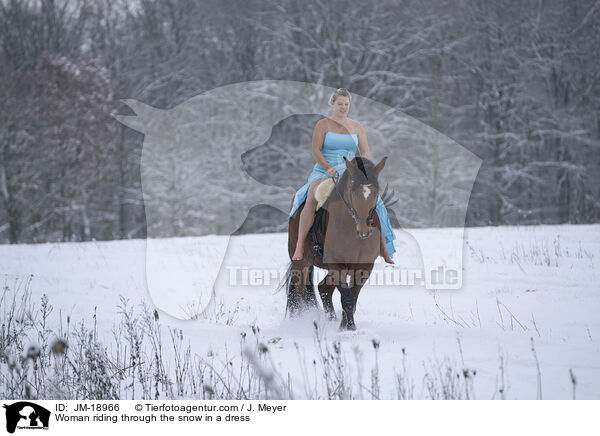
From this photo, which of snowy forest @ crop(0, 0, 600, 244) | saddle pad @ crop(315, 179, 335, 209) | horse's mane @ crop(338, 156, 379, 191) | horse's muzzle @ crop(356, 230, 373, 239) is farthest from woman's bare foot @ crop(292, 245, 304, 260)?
snowy forest @ crop(0, 0, 600, 244)

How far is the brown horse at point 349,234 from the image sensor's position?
165 inches

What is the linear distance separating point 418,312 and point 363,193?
7.18 ft

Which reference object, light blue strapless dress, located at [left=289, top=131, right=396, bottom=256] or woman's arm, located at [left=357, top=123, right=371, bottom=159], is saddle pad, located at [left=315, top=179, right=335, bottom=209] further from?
woman's arm, located at [left=357, top=123, right=371, bottom=159]

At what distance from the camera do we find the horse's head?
4172mm

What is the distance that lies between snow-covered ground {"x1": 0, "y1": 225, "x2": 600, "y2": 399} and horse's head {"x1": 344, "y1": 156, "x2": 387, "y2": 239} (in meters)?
1.01

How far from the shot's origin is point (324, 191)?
15.5 ft

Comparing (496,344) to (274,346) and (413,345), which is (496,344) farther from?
(274,346)

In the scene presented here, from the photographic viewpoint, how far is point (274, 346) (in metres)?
4.29

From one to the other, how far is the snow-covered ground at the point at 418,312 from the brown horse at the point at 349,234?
0.47 meters

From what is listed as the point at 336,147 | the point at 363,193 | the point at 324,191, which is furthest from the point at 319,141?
the point at 363,193
